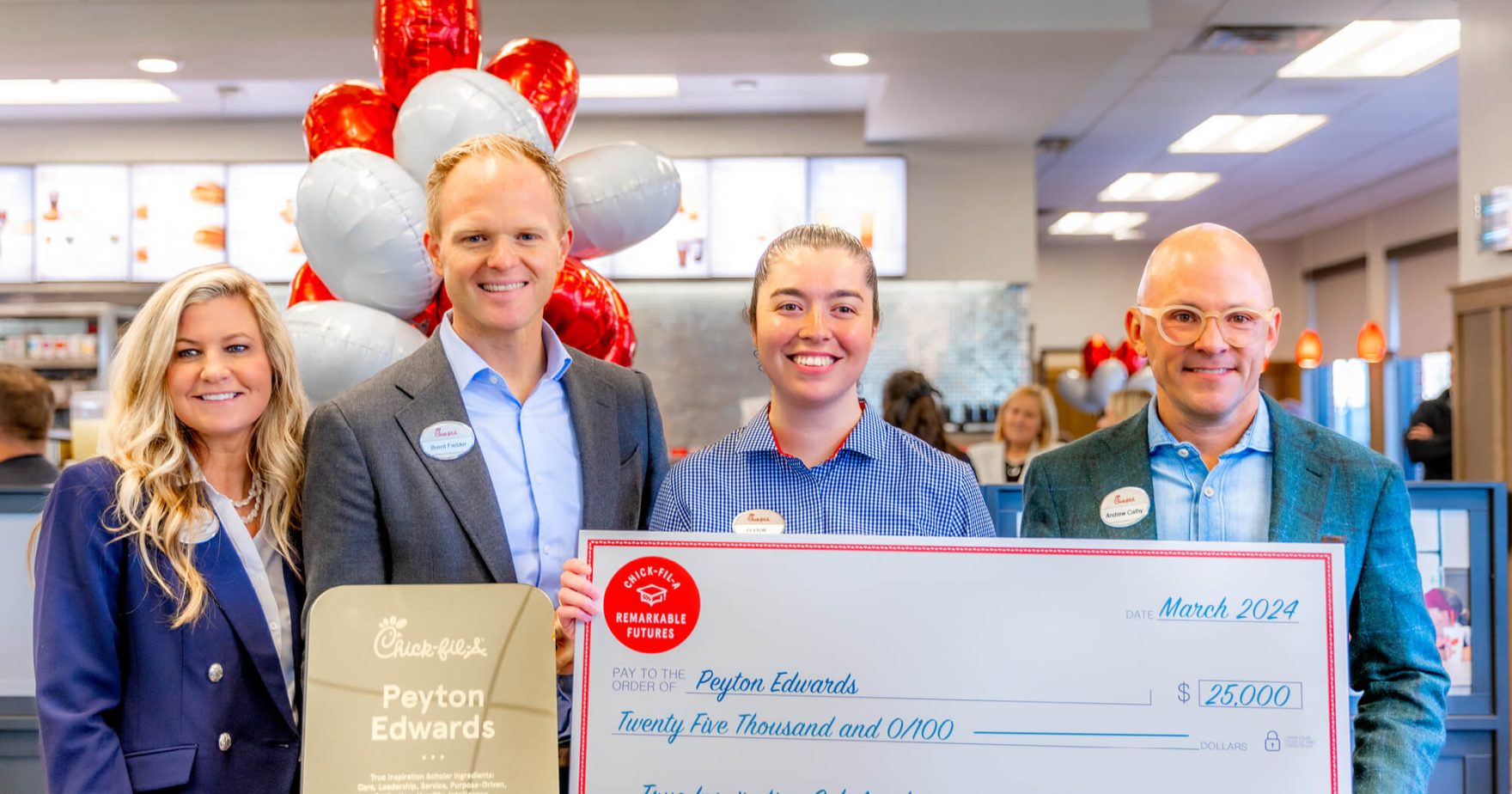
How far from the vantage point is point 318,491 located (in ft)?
5.61

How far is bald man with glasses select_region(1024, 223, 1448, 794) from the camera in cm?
163

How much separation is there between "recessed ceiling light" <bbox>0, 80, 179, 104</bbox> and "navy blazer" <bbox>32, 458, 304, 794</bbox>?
608 cm

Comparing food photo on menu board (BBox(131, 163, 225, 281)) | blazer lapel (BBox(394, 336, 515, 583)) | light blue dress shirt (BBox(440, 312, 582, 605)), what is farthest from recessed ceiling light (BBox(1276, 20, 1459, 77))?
food photo on menu board (BBox(131, 163, 225, 281))

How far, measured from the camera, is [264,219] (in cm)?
769

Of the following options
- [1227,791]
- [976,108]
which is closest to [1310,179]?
[976,108]

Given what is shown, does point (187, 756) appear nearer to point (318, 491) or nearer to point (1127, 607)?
point (318, 491)

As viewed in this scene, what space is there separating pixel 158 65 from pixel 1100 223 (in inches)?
366

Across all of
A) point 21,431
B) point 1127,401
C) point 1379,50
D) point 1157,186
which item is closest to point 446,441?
point 21,431

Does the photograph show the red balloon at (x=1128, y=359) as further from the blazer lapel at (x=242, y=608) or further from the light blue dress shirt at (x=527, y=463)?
the blazer lapel at (x=242, y=608)

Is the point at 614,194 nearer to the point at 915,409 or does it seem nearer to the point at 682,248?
the point at 915,409

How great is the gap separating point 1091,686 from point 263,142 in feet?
25.0

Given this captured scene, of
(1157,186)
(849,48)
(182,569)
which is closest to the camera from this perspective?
(182,569)

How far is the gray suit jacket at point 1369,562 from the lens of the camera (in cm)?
161

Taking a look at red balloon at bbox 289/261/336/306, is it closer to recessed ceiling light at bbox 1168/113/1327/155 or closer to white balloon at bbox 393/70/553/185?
white balloon at bbox 393/70/553/185
